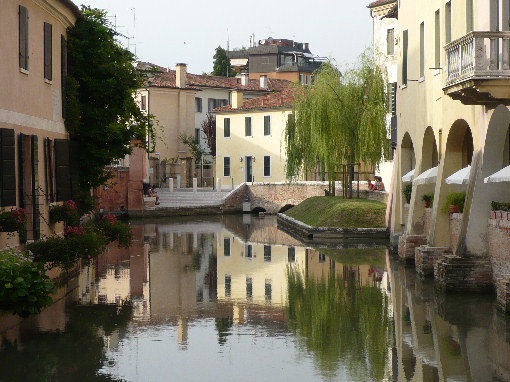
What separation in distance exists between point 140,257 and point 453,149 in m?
10.2

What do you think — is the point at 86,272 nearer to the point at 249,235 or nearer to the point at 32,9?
the point at 32,9

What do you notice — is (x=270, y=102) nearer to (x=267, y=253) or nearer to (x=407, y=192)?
(x=267, y=253)

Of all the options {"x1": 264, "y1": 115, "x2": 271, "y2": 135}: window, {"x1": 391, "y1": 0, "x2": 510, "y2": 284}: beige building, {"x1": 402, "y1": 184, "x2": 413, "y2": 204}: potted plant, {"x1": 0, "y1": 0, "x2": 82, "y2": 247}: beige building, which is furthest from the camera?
{"x1": 264, "y1": 115, "x2": 271, "y2": 135}: window

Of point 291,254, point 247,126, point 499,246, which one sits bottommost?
point 291,254

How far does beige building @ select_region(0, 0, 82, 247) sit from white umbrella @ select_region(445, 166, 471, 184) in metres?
8.26

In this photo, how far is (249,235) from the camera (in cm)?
3853

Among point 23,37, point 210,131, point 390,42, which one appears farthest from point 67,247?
point 210,131

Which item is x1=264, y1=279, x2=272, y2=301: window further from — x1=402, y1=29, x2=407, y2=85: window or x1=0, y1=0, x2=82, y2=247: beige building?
x1=402, y1=29, x2=407, y2=85: window

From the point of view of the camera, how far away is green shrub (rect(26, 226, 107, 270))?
16781 mm

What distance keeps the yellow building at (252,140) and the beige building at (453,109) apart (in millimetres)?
33305

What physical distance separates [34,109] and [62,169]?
2238 mm

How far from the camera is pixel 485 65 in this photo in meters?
15.9

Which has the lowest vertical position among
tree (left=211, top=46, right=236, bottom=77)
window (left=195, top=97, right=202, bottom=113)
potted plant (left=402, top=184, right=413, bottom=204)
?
potted plant (left=402, top=184, right=413, bottom=204)

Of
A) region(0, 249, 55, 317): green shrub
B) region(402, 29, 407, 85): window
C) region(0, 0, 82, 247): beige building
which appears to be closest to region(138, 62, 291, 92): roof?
region(402, 29, 407, 85): window
